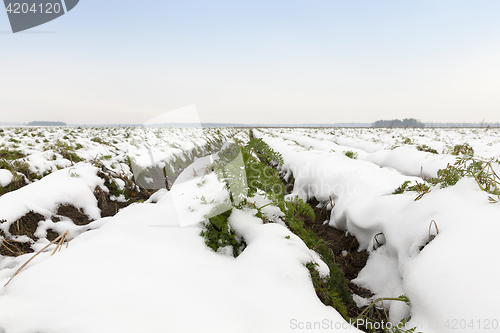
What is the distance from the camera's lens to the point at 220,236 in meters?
2.27

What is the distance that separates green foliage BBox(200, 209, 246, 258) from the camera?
2248 millimetres

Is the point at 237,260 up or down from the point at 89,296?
down

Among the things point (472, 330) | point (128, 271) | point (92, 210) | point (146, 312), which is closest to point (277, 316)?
point (146, 312)

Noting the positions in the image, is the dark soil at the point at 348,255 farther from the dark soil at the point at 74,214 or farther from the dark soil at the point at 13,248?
the dark soil at the point at 74,214

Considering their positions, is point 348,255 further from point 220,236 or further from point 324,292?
point 220,236

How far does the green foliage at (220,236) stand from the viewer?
2248mm

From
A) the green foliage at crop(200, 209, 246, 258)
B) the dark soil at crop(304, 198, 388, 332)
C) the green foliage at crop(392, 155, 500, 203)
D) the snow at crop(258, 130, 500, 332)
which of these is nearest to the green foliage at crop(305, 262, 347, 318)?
the dark soil at crop(304, 198, 388, 332)

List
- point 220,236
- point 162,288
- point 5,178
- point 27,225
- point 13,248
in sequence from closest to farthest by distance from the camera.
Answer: point 162,288
point 220,236
point 13,248
point 27,225
point 5,178

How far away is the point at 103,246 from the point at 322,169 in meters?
5.03

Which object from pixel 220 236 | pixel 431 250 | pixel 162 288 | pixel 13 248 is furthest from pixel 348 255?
pixel 13 248

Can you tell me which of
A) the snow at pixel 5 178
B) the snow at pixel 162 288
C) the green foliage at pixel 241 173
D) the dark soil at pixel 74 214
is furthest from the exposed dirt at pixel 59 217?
the green foliage at pixel 241 173

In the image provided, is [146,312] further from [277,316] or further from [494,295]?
[494,295]

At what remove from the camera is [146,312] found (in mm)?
1310

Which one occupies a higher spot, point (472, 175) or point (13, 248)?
point (472, 175)
